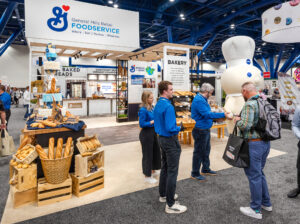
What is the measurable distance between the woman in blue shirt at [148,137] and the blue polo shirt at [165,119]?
29.9 inches

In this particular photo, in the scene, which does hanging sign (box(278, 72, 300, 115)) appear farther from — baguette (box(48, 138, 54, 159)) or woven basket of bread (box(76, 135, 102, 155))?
baguette (box(48, 138, 54, 159))

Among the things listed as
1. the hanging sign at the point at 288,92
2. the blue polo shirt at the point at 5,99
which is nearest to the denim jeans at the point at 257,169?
the blue polo shirt at the point at 5,99

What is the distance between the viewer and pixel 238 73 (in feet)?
15.3

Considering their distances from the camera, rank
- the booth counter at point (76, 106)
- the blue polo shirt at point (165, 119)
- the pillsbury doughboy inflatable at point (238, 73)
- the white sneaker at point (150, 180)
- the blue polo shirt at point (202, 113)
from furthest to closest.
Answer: the booth counter at point (76, 106) < the pillsbury doughboy inflatable at point (238, 73) < the white sneaker at point (150, 180) < the blue polo shirt at point (202, 113) < the blue polo shirt at point (165, 119)

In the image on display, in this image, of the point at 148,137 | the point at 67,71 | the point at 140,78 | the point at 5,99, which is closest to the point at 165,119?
the point at 148,137

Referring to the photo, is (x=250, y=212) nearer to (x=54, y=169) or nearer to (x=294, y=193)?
(x=294, y=193)

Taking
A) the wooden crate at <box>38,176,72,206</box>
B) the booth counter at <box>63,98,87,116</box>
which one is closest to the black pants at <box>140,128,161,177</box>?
the wooden crate at <box>38,176,72,206</box>

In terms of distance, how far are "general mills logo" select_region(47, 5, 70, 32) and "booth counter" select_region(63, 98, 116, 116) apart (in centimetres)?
557

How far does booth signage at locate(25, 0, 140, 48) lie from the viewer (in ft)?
18.3

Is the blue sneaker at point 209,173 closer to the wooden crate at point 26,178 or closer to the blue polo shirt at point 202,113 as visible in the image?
the blue polo shirt at point 202,113

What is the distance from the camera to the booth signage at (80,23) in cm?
557

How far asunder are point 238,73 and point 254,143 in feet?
8.81

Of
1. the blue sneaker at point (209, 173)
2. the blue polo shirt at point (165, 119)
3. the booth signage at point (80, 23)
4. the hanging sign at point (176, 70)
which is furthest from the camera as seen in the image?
the hanging sign at point (176, 70)

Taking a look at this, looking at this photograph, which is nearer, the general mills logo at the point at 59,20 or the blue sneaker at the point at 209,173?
the blue sneaker at the point at 209,173
